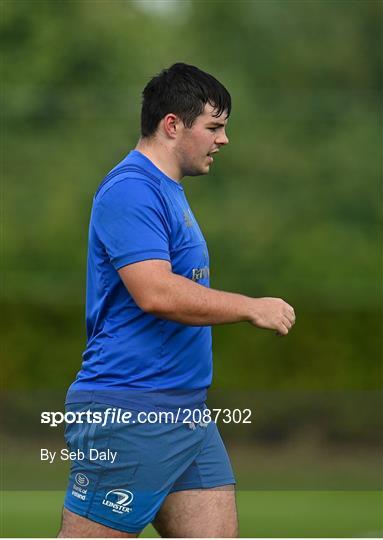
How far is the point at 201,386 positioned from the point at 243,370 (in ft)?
26.7

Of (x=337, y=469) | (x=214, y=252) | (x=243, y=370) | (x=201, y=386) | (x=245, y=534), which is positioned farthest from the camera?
(x=214, y=252)

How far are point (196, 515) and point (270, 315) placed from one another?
2.68 ft

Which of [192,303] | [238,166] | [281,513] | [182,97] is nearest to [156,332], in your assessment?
[192,303]

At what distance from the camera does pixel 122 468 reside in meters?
3.80

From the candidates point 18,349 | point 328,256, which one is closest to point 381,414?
point 328,256

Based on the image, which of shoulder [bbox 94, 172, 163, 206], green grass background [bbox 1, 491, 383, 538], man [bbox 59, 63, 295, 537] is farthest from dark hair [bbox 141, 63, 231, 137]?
green grass background [bbox 1, 491, 383, 538]

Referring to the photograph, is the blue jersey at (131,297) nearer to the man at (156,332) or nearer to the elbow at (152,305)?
the man at (156,332)

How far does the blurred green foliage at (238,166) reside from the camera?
12.1 metres

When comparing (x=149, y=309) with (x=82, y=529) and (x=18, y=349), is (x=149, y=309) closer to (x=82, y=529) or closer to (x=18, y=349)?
(x=82, y=529)

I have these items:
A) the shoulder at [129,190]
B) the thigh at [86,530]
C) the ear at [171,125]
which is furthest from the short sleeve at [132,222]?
the thigh at [86,530]

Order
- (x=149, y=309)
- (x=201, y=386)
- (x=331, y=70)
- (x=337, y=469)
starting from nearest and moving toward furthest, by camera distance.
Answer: (x=149, y=309) < (x=201, y=386) < (x=337, y=469) < (x=331, y=70)

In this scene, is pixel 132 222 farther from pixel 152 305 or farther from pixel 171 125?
pixel 171 125

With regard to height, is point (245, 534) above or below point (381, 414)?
below

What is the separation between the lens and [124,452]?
12.5ft
